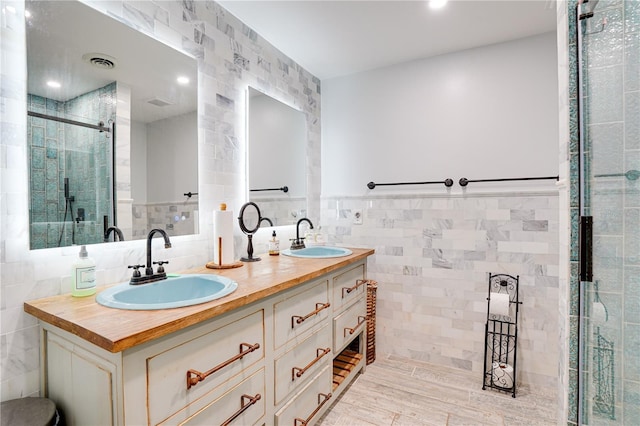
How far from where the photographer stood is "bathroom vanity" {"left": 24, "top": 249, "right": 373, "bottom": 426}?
87 centimetres

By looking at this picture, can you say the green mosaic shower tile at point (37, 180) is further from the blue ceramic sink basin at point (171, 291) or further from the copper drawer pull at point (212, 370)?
the copper drawer pull at point (212, 370)

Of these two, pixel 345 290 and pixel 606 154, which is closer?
pixel 606 154

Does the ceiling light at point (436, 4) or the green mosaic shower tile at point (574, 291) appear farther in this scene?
→ the ceiling light at point (436, 4)

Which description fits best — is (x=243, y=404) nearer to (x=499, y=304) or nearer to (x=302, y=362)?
(x=302, y=362)

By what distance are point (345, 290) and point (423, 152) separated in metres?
1.32

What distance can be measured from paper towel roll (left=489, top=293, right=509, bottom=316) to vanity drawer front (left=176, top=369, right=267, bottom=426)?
167 centimetres

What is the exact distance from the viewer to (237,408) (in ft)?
3.92

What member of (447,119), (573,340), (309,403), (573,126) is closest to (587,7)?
(573,126)

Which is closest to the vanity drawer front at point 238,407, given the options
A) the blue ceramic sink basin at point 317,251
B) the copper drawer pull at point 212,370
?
the copper drawer pull at point 212,370

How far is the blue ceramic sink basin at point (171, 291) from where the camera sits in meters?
1.14

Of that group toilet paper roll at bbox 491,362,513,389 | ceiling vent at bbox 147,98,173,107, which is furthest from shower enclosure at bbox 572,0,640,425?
ceiling vent at bbox 147,98,173,107

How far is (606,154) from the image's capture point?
1.00m

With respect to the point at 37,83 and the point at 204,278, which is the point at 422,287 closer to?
the point at 204,278

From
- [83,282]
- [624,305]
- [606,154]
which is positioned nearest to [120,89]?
[83,282]
